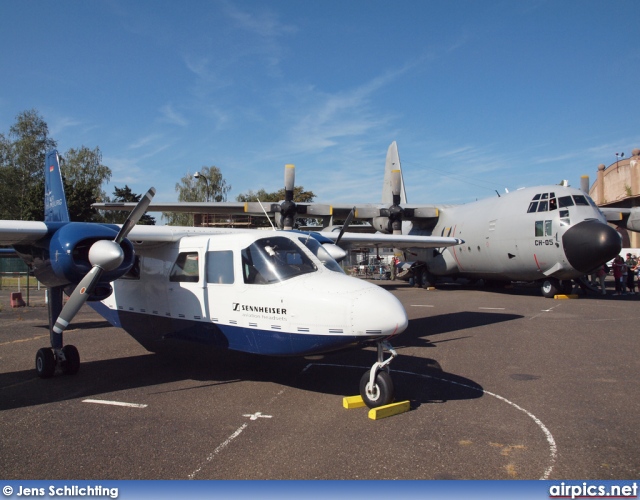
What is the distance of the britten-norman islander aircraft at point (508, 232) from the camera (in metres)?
16.0

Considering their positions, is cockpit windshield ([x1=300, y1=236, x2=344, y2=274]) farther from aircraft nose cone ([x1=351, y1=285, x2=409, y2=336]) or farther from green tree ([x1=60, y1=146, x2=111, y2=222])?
green tree ([x1=60, y1=146, x2=111, y2=222])

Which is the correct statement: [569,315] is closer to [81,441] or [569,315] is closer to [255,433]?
Answer: [255,433]

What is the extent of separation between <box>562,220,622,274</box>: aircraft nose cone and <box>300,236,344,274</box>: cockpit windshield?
11.9m

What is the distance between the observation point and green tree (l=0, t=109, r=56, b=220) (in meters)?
45.6

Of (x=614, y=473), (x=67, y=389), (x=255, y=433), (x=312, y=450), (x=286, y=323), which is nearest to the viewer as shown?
(x=614, y=473)

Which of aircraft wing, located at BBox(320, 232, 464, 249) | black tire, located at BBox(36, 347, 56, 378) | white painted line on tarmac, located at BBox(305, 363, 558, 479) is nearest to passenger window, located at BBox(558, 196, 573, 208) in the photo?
aircraft wing, located at BBox(320, 232, 464, 249)

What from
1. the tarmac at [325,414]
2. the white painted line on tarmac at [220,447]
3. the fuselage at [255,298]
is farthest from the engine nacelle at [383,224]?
the white painted line on tarmac at [220,447]

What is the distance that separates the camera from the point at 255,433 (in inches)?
207

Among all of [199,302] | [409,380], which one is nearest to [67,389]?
[199,302]

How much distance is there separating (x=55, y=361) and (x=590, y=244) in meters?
15.4

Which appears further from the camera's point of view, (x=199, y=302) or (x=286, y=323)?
(x=199, y=302)

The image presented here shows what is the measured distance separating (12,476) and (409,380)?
517cm

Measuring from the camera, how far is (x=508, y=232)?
18.6 meters

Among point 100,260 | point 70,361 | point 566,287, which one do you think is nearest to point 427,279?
point 566,287
